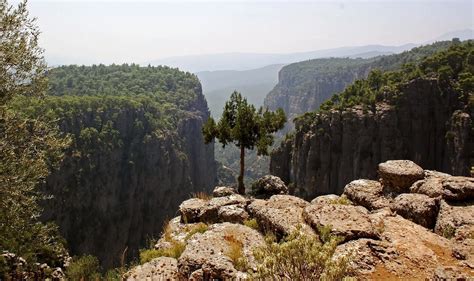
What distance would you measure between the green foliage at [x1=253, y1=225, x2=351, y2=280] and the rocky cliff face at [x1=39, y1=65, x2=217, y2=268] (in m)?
94.7

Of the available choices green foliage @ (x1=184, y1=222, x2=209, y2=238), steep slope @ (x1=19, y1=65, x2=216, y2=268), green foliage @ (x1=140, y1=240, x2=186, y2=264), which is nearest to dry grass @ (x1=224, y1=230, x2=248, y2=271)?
green foliage @ (x1=140, y1=240, x2=186, y2=264)

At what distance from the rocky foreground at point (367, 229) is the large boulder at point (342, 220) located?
28 mm

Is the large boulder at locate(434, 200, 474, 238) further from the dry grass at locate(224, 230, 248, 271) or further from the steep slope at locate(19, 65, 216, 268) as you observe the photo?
the steep slope at locate(19, 65, 216, 268)

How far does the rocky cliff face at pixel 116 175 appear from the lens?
102625 millimetres

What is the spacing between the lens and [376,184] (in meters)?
16.7

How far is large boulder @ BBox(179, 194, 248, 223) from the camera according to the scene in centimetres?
1688

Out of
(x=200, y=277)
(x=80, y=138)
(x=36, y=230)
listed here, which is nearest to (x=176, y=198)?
(x=80, y=138)

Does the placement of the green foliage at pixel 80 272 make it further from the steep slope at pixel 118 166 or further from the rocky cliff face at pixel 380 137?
the rocky cliff face at pixel 380 137

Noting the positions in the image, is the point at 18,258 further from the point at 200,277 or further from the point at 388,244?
the point at 388,244

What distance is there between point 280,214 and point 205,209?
514 centimetres

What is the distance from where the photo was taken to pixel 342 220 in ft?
37.0

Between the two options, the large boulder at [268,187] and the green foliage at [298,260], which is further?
the large boulder at [268,187]

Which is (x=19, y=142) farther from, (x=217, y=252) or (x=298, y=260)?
(x=298, y=260)

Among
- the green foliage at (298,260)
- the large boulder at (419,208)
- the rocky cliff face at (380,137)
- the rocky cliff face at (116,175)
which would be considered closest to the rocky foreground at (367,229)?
the large boulder at (419,208)
